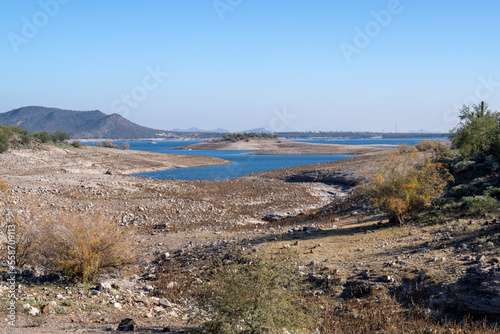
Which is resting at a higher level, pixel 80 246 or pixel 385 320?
pixel 80 246

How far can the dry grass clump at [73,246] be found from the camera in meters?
8.65

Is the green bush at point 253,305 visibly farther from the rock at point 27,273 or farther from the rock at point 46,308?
the rock at point 27,273

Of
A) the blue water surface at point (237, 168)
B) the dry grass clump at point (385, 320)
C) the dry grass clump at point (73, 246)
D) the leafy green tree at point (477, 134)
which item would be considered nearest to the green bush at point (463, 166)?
the leafy green tree at point (477, 134)

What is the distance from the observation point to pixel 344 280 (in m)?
8.83

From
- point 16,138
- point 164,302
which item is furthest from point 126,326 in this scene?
point 16,138

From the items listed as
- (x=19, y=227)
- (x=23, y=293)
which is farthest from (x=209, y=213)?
(x=23, y=293)

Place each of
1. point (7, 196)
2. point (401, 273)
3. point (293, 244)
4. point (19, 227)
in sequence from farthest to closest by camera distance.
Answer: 1. point (7, 196)
2. point (293, 244)
3. point (19, 227)
4. point (401, 273)

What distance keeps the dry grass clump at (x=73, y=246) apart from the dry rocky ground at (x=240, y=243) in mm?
332

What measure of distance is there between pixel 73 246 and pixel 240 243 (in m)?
5.37

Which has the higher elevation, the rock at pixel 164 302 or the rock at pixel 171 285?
the rock at pixel 164 302

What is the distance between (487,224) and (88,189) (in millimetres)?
19983

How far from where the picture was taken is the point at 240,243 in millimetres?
12398

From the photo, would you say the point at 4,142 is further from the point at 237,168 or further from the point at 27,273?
the point at 27,273

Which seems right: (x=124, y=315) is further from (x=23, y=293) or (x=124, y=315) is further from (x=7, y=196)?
(x=7, y=196)
